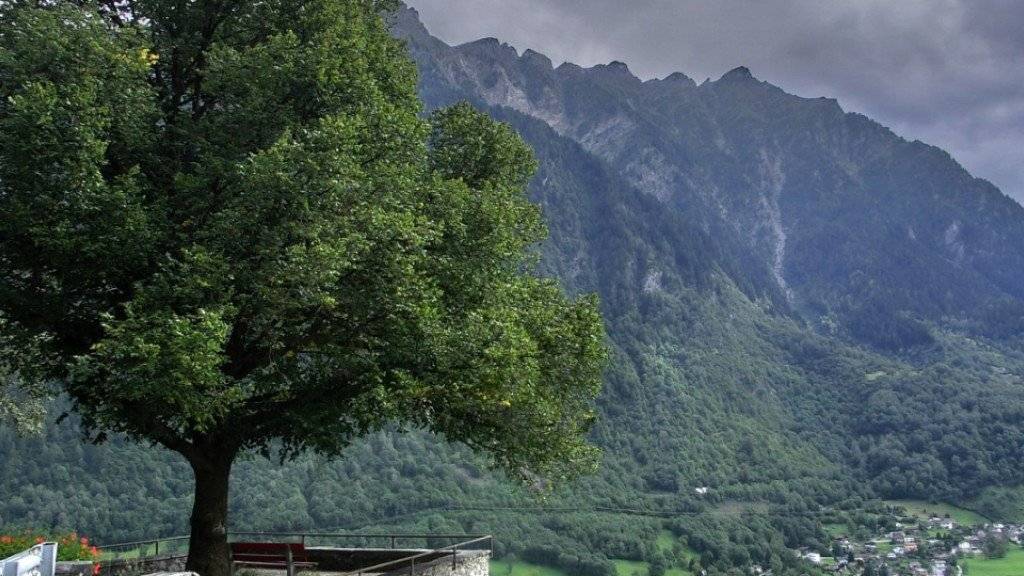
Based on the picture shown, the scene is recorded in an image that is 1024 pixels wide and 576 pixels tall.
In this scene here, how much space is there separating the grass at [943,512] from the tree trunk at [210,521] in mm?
193539

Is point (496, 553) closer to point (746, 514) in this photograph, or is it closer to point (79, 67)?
point (746, 514)

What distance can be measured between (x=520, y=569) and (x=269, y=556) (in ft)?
358

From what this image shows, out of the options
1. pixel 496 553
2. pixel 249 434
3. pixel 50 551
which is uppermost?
pixel 249 434

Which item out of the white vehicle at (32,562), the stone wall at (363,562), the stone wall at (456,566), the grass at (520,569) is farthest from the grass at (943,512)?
the white vehicle at (32,562)

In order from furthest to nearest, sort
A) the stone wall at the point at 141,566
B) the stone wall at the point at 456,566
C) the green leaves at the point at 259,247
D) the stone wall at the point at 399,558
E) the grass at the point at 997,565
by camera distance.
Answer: the grass at the point at 997,565 < the stone wall at the point at 141,566 < the stone wall at the point at 399,558 < the stone wall at the point at 456,566 < the green leaves at the point at 259,247

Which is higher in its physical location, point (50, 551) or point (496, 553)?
point (50, 551)

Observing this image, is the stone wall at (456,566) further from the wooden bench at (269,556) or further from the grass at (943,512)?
the grass at (943,512)

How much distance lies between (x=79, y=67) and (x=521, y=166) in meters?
12.8

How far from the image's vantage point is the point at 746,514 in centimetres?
18000

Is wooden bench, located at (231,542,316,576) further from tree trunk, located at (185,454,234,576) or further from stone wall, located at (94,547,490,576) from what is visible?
tree trunk, located at (185,454,234,576)

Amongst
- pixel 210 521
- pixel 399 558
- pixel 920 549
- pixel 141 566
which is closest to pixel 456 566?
pixel 399 558

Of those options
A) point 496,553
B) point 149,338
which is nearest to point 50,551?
point 149,338

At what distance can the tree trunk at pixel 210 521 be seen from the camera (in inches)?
815

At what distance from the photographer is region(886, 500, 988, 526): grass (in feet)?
600
